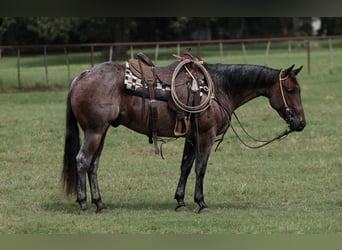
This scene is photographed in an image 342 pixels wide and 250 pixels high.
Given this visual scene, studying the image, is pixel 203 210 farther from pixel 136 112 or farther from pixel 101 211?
pixel 136 112

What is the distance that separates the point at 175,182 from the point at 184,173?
1788mm

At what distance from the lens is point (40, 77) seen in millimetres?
25609

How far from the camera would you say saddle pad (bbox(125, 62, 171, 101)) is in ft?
25.0

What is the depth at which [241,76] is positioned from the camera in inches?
315

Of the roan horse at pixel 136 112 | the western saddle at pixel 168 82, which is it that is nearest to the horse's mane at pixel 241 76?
the roan horse at pixel 136 112

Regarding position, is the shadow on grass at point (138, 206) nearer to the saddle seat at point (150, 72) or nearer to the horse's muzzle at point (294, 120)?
the horse's muzzle at point (294, 120)

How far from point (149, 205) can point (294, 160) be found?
4563 mm

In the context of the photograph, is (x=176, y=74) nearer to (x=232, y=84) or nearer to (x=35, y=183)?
(x=232, y=84)

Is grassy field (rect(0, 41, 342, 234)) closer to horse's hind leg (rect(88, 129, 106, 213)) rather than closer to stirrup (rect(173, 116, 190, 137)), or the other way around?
horse's hind leg (rect(88, 129, 106, 213))

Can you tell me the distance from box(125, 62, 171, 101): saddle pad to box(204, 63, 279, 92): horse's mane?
0.67 metres

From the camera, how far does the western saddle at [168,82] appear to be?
768 cm

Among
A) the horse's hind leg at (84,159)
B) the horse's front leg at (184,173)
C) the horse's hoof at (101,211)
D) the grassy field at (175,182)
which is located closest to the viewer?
the grassy field at (175,182)

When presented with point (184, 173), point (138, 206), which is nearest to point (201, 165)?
point (184, 173)

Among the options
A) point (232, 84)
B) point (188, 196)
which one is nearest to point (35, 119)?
point (188, 196)
